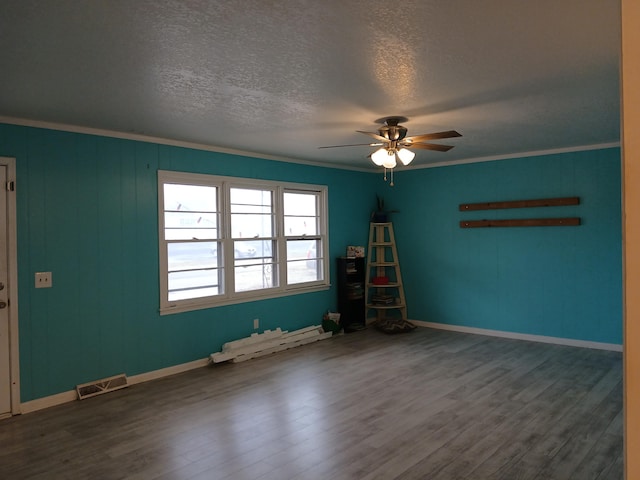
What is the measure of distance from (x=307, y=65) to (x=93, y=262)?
9.64ft

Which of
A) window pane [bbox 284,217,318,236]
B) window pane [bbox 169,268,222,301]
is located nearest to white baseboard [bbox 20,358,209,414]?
window pane [bbox 169,268,222,301]

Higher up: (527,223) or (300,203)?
(300,203)

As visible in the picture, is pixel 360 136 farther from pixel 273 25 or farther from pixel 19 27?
pixel 19 27

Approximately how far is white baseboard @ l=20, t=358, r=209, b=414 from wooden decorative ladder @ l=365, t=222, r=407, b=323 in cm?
303

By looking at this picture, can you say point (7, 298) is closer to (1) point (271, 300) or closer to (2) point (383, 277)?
(1) point (271, 300)

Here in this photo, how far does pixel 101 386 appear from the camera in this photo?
4285 millimetres

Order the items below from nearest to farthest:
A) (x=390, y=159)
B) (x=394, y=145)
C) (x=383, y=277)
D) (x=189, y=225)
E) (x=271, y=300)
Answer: (x=390, y=159) < (x=394, y=145) < (x=189, y=225) < (x=271, y=300) < (x=383, y=277)

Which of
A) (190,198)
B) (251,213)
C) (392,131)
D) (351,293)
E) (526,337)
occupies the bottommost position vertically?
(526,337)

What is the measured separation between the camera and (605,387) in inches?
166

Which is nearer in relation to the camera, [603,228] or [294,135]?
[294,135]

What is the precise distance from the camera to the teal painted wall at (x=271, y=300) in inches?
159

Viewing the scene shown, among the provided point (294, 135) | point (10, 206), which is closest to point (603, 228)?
point (294, 135)

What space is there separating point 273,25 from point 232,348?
3934mm

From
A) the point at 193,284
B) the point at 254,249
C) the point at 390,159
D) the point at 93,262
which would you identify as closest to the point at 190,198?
the point at 193,284
